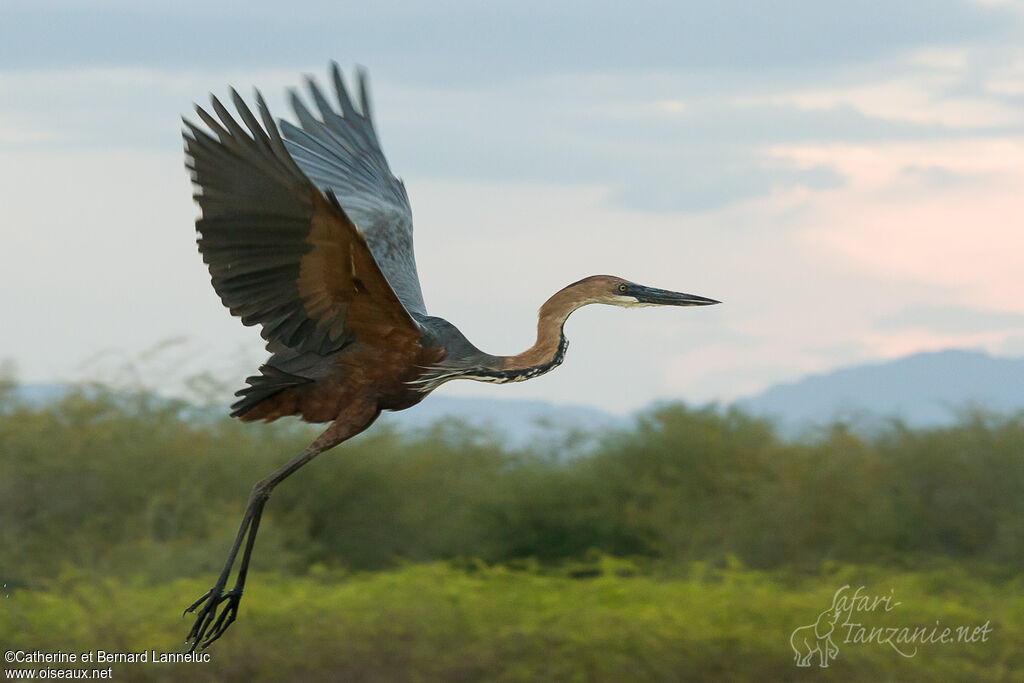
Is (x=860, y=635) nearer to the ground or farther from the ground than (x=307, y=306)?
nearer to the ground

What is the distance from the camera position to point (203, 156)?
4391 mm

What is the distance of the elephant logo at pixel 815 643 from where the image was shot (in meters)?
9.51

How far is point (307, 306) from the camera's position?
4.57 metres

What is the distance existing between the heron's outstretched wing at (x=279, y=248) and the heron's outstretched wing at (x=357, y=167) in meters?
1.35

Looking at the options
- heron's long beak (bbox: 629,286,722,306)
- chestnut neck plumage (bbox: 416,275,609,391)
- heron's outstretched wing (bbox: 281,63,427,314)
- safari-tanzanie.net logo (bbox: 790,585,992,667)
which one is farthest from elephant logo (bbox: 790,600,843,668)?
chestnut neck plumage (bbox: 416,275,609,391)

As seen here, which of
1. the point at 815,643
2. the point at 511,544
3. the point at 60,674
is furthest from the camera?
the point at 511,544

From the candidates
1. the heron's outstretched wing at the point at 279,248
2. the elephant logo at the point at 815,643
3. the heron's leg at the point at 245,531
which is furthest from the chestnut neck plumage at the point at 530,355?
the elephant logo at the point at 815,643

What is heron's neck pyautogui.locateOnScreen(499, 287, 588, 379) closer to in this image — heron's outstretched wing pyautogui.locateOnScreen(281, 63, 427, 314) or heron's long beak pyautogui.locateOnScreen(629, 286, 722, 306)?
heron's long beak pyautogui.locateOnScreen(629, 286, 722, 306)

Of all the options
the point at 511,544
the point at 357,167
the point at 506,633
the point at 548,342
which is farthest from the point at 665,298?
the point at 511,544

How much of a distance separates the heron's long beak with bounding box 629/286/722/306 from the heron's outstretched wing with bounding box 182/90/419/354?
33.3 inches

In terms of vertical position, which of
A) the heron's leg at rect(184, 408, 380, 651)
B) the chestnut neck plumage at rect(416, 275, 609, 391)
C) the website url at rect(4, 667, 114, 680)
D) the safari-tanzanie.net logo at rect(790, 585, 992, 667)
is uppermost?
the chestnut neck plumage at rect(416, 275, 609, 391)

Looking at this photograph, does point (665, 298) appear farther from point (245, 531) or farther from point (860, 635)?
point (860, 635)

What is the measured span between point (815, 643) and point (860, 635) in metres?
0.37

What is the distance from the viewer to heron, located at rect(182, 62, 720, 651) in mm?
4301
